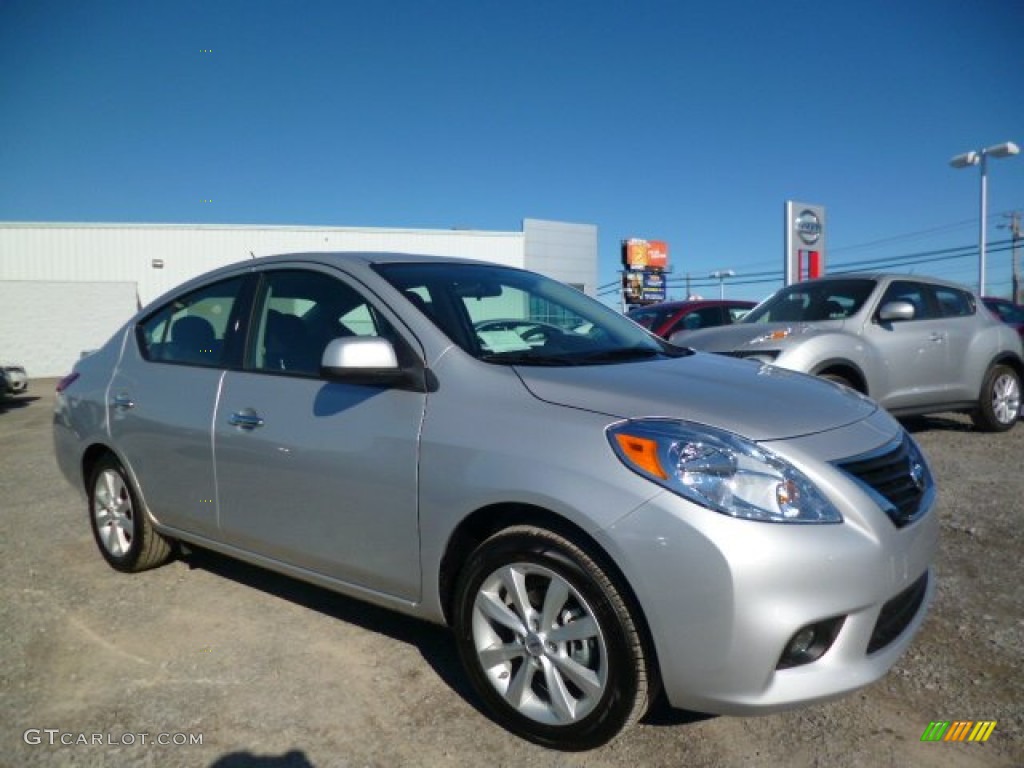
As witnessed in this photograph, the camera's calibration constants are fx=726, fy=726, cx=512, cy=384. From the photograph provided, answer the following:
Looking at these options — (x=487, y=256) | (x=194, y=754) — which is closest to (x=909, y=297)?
(x=194, y=754)

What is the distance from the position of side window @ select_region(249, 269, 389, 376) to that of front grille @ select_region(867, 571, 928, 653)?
194 centimetres

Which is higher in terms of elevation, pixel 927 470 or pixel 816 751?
pixel 927 470

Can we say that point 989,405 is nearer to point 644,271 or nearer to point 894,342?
point 894,342

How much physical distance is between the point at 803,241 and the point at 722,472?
55.0 feet

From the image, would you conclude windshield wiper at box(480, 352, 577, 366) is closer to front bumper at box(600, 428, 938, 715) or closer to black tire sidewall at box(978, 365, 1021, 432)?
front bumper at box(600, 428, 938, 715)

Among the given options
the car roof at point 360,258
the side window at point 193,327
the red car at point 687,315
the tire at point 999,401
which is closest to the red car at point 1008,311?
the red car at point 687,315

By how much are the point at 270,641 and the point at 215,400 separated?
1.06 m

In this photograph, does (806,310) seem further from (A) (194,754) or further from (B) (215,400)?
(A) (194,754)

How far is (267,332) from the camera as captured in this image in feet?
10.5

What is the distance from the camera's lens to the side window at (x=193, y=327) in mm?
3395

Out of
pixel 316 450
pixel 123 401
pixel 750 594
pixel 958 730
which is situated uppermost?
pixel 123 401

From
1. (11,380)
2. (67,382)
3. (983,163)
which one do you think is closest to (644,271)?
(983,163)

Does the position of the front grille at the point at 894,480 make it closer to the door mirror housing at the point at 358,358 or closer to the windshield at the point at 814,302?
the door mirror housing at the point at 358,358

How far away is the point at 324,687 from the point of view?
2.69 meters
